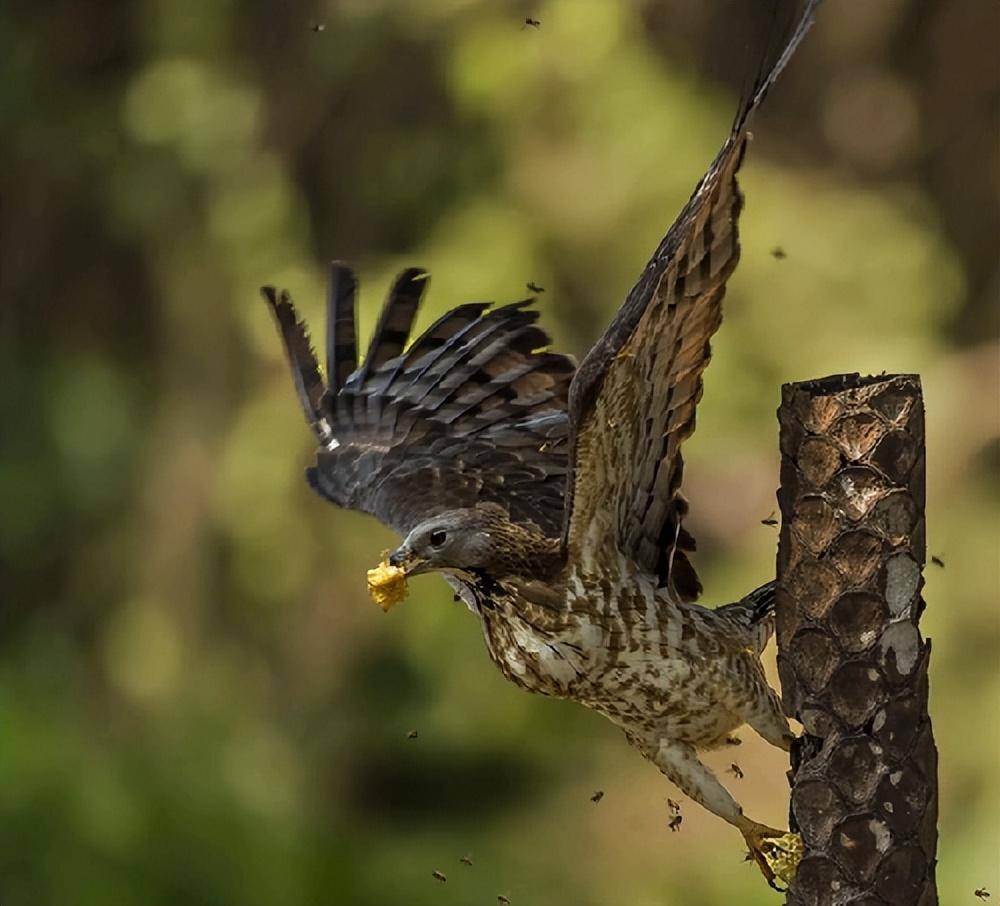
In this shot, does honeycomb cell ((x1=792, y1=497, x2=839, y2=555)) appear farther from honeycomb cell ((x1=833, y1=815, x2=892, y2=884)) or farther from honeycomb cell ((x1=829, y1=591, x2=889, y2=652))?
honeycomb cell ((x1=833, y1=815, x2=892, y2=884))

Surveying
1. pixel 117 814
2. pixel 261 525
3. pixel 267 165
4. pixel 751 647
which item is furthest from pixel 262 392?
pixel 751 647

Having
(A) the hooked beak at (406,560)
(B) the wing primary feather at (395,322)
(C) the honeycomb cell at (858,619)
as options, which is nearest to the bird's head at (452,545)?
(A) the hooked beak at (406,560)

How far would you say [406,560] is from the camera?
1574mm

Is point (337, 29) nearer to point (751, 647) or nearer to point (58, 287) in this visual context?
point (58, 287)

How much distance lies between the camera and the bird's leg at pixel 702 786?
1609mm

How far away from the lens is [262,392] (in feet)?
14.2

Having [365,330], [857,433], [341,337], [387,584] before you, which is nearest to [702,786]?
[387,584]

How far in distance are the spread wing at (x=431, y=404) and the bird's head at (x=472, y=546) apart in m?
0.40

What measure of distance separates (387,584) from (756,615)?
0.48m

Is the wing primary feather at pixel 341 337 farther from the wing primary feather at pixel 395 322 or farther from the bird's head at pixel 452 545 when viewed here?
the bird's head at pixel 452 545

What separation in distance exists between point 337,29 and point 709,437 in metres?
1.74

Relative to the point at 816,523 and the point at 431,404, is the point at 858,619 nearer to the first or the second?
the point at 816,523

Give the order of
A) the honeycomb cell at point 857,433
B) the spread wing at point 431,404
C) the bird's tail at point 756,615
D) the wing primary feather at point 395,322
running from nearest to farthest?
the honeycomb cell at point 857,433 < the bird's tail at point 756,615 < the spread wing at point 431,404 < the wing primary feather at point 395,322

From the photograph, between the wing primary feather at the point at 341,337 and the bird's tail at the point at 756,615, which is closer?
the bird's tail at the point at 756,615
